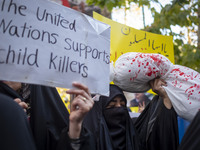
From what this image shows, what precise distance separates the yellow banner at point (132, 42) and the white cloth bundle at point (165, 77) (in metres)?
0.43

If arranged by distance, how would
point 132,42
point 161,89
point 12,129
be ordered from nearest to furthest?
point 12,129
point 161,89
point 132,42

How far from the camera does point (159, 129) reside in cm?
207

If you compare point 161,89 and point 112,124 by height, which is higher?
point 161,89

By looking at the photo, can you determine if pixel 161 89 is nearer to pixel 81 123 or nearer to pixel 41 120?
pixel 81 123

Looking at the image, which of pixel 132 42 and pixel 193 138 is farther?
pixel 132 42

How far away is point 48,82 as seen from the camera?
4.19ft

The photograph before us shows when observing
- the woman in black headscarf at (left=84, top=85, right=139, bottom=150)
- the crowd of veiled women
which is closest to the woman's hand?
the crowd of veiled women

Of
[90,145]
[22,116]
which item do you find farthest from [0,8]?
[90,145]

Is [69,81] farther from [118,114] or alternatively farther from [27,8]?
[118,114]

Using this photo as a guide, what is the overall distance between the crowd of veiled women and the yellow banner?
56 cm

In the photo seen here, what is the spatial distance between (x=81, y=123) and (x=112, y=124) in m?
Result: 0.80

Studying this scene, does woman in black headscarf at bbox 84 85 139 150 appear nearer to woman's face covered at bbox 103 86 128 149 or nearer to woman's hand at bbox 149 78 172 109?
woman's face covered at bbox 103 86 128 149

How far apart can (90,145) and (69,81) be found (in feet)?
1.44

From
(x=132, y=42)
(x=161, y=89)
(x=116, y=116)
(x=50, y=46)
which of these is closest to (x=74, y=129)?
(x=50, y=46)
